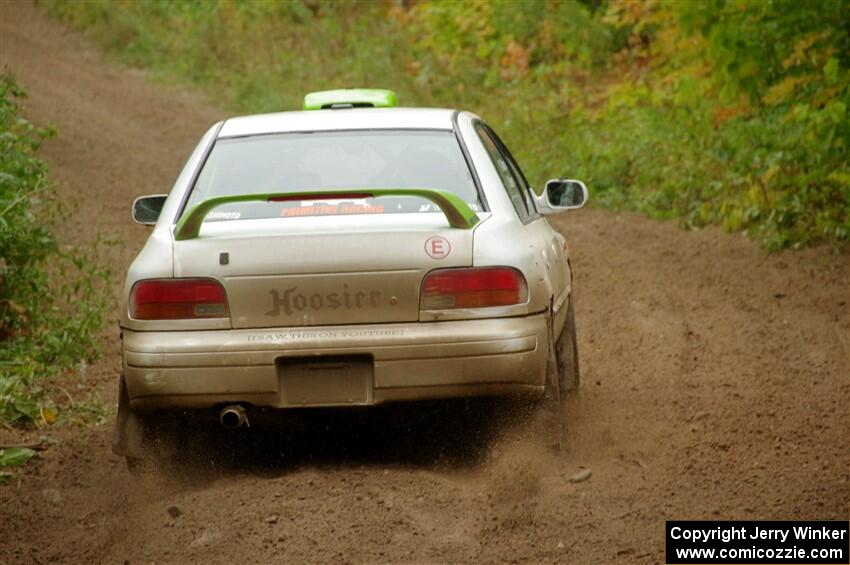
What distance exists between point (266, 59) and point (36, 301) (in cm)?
1575

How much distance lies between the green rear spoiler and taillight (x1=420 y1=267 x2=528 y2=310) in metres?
0.21

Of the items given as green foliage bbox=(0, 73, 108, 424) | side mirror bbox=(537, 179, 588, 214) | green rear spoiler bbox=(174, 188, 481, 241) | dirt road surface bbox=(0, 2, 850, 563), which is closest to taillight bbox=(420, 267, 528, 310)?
green rear spoiler bbox=(174, 188, 481, 241)

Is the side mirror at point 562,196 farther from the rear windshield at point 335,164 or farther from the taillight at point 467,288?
the taillight at point 467,288

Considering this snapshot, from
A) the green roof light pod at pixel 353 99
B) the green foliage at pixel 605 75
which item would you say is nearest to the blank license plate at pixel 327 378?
the green roof light pod at pixel 353 99

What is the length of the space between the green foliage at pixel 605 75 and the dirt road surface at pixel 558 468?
76.1 inches

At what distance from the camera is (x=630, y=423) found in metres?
6.68

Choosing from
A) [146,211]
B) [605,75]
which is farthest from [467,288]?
[605,75]

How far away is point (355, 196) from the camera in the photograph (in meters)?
5.59

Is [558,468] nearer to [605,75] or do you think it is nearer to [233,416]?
[233,416]

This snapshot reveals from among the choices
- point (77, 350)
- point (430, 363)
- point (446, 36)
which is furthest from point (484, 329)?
point (446, 36)

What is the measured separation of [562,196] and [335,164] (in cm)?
134

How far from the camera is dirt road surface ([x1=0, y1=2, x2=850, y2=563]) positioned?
4820 millimetres

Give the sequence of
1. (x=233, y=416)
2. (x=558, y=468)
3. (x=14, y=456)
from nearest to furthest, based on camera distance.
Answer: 1. (x=233, y=416)
2. (x=558, y=468)
3. (x=14, y=456)

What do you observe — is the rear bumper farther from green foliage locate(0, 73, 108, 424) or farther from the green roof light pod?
the green roof light pod
